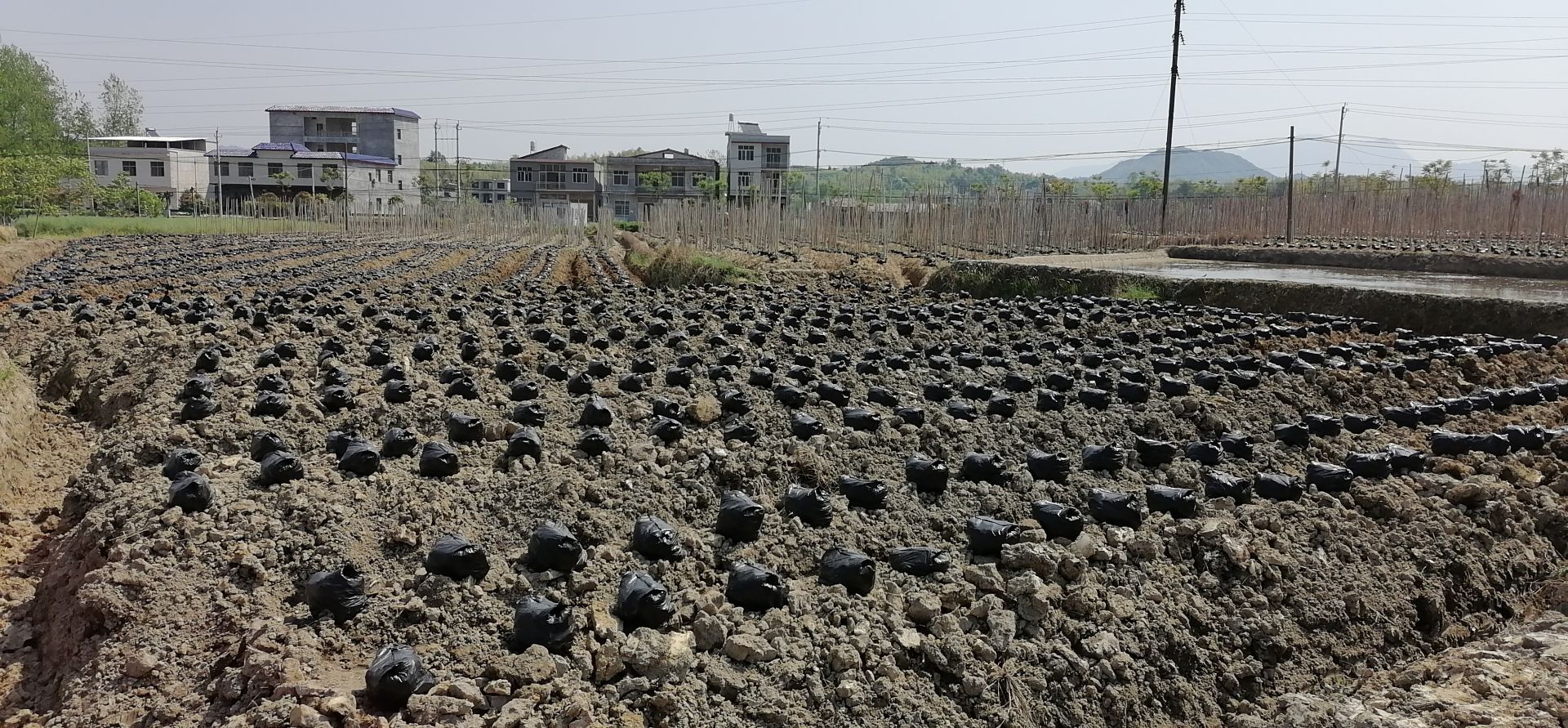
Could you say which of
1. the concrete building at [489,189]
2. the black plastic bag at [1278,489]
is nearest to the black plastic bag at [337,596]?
the black plastic bag at [1278,489]

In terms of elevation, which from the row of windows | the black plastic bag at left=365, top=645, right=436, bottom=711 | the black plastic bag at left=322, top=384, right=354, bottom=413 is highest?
the row of windows

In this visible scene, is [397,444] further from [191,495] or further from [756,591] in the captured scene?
[756,591]

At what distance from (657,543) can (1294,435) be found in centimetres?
375

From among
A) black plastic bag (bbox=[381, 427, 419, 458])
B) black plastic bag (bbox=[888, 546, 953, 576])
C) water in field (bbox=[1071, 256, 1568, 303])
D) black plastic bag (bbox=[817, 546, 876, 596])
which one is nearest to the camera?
black plastic bag (bbox=[817, 546, 876, 596])

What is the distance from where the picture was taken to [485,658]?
2787 mm

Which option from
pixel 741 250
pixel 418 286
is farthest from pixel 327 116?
pixel 418 286

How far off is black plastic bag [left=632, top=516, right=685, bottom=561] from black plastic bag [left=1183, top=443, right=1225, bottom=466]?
274 centimetres

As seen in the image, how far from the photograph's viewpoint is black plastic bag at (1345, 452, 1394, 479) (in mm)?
4734

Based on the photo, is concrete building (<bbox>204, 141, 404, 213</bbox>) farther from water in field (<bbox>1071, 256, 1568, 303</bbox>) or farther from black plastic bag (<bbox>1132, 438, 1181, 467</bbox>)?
black plastic bag (<bbox>1132, 438, 1181, 467</bbox>)

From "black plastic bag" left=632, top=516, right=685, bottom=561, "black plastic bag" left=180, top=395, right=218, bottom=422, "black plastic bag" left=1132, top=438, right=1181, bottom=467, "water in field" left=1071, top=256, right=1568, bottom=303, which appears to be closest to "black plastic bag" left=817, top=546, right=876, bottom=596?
"black plastic bag" left=632, top=516, right=685, bottom=561

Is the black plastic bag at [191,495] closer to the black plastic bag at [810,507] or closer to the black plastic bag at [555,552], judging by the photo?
the black plastic bag at [555,552]

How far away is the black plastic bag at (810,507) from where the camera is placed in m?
3.78

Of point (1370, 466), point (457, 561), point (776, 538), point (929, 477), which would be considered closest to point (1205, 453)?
point (1370, 466)

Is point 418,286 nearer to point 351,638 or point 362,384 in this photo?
point 362,384
